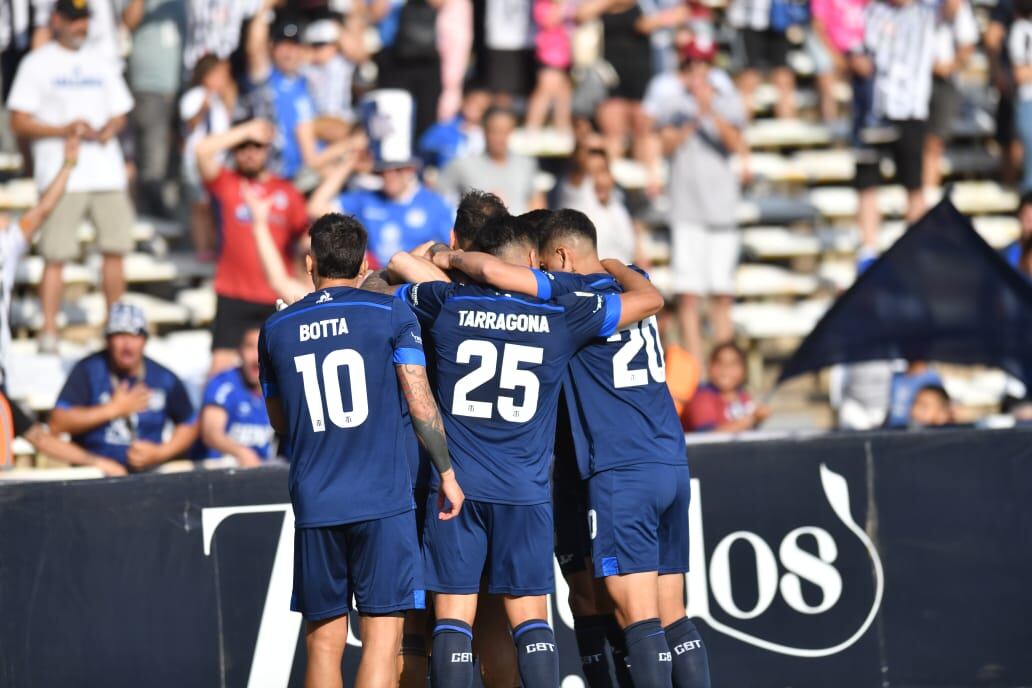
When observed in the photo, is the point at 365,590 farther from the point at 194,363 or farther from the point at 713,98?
the point at 713,98

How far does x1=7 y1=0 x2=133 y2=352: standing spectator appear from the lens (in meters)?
11.6

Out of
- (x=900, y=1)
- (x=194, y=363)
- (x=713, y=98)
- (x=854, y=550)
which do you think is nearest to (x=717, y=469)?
(x=854, y=550)

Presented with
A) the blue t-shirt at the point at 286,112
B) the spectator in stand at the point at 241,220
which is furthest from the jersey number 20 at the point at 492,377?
the blue t-shirt at the point at 286,112

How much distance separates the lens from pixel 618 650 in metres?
7.35

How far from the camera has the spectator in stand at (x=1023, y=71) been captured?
13.9 m

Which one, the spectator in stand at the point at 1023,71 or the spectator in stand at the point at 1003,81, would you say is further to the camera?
the spectator in stand at the point at 1003,81

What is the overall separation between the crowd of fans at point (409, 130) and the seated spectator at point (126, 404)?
0.01 metres

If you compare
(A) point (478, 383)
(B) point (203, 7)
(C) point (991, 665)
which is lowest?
(C) point (991, 665)

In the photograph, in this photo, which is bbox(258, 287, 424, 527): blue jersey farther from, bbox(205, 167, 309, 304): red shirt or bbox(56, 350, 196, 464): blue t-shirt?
bbox(205, 167, 309, 304): red shirt

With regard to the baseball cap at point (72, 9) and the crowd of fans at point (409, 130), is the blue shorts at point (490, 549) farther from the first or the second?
the baseball cap at point (72, 9)

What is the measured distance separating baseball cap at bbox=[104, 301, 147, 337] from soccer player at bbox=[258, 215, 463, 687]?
3.43m

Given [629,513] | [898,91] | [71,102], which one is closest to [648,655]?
[629,513]

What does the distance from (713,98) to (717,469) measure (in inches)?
237

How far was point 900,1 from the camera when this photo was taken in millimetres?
14180
